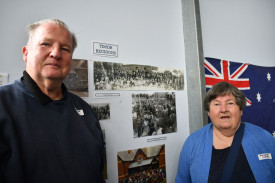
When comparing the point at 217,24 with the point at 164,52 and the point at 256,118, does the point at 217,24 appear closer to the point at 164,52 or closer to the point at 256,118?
the point at 164,52

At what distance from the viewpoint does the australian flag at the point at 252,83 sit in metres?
1.75

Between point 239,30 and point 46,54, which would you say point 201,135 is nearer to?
point 46,54

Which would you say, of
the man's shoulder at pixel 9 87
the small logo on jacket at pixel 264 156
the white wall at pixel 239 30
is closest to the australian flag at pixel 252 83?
the white wall at pixel 239 30

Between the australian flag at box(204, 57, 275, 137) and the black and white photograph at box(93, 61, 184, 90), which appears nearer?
the black and white photograph at box(93, 61, 184, 90)

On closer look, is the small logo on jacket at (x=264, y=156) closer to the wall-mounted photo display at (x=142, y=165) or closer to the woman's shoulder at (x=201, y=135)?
the woman's shoulder at (x=201, y=135)

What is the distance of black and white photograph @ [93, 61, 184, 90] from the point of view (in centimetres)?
118

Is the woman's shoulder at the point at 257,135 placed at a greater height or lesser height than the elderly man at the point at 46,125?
lesser

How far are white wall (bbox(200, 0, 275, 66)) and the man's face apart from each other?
1.39m

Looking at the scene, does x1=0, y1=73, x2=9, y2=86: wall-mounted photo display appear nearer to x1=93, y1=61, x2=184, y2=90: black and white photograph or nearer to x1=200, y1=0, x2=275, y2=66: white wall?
x1=93, y1=61, x2=184, y2=90: black and white photograph

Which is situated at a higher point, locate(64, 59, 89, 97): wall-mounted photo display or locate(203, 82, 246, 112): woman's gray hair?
locate(64, 59, 89, 97): wall-mounted photo display

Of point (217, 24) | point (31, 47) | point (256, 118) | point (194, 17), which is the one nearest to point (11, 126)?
point (31, 47)

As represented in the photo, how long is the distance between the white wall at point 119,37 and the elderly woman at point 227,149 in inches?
9.2

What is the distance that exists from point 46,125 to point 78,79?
0.44 metres

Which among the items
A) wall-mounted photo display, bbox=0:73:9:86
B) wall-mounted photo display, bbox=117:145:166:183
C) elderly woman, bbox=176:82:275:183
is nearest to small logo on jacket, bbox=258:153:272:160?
elderly woman, bbox=176:82:275:183
